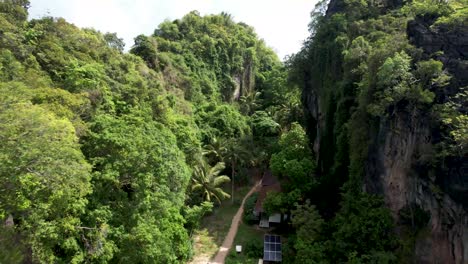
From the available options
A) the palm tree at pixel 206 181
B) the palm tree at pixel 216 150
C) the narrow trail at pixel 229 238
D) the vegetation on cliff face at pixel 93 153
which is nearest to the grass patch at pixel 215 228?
the narrow trail at pixel 229 238

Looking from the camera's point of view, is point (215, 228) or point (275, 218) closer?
point (275, 218)

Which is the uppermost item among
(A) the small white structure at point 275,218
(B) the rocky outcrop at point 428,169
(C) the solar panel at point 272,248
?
(B) the rocky outcrop at point 428,169

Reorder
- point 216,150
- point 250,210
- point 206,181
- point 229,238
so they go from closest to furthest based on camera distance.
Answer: point 229,238, point 206,181, point 250,210, point 216,150

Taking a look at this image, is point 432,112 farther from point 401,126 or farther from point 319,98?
point 319,98

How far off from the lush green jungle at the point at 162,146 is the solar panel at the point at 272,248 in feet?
2.80

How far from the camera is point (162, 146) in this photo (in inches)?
764

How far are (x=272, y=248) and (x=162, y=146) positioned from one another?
31.3 feet

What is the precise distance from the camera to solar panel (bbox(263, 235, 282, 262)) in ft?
72.9

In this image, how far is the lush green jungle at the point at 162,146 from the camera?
12586mm

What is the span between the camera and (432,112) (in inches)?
661

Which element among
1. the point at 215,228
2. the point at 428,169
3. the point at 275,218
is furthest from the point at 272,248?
the point at 428,169

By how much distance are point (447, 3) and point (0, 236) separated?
77.6 ft

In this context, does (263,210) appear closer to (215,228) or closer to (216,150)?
(215,228)

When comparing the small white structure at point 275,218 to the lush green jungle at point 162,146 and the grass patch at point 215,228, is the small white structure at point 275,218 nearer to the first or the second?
the lush green jungle at point 162,146
